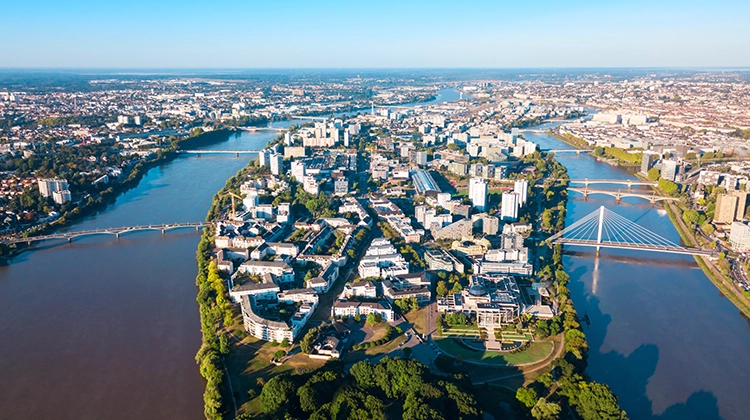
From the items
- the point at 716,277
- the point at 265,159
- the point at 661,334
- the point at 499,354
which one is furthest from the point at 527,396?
the point at 265,159

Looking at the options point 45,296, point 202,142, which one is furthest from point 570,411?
point 202,142

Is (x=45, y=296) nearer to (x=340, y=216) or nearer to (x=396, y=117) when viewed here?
(x=340, y=216)

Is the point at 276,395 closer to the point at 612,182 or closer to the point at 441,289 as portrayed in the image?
the point at 441,289

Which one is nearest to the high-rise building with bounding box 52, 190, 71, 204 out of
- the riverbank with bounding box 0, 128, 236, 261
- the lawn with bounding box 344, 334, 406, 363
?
the riverbank with bounding box 0, 128, 236, 261

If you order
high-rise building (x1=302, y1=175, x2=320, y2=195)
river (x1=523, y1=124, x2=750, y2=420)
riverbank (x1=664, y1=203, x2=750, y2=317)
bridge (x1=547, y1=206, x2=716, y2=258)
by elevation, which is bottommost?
river (x1=523, y1=124, x2=750, y2=420)

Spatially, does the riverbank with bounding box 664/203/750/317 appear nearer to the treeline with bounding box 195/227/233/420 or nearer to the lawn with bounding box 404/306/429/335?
the lawn with bounding box 404/306/429/335

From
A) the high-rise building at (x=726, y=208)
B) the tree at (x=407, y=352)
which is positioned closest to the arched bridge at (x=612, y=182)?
the high-rise building at (x=726, y=208)
